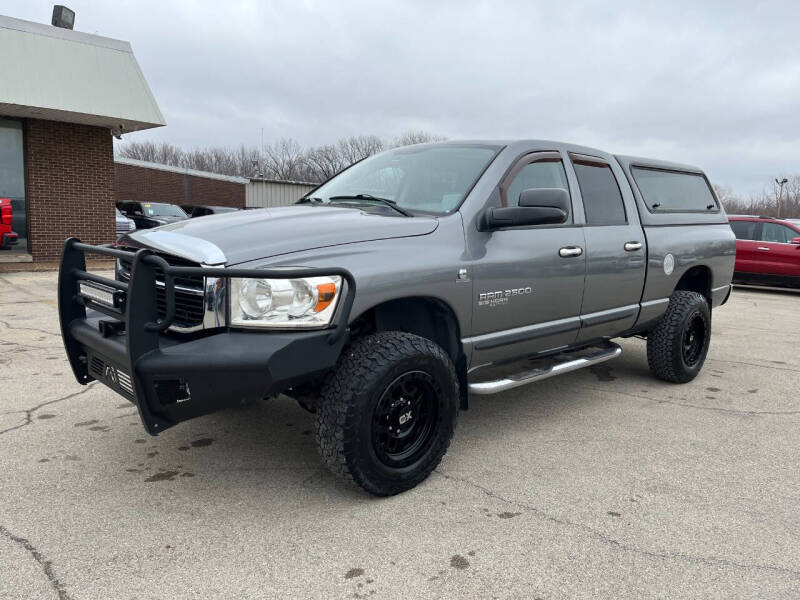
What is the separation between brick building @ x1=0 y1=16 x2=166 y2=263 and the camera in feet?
38.5

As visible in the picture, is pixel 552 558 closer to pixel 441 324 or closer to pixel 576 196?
pixel 441 324

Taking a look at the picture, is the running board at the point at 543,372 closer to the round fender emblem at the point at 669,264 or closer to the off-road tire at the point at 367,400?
the off-road tire at the point at 367,400

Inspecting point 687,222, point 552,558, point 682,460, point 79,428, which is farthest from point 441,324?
point 687,222

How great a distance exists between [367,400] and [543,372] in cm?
150

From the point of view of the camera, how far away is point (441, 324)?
341 centimetres

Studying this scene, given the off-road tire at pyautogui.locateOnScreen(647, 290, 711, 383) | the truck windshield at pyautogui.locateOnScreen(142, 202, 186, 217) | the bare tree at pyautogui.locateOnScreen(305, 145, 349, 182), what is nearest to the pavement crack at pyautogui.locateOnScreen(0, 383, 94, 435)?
the off-road tire at pyautogui.locateOnScreen(647, 290, 711, 383)

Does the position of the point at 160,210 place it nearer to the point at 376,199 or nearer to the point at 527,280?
the point at 376,199

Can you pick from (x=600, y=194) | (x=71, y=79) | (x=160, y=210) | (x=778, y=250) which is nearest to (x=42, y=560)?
(x=600, y=194)

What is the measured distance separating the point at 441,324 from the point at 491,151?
1200mm

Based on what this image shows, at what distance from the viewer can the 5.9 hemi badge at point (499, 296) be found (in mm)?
3436

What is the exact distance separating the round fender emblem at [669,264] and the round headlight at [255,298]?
347 cm

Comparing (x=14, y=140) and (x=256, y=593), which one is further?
(x=14, y=140)

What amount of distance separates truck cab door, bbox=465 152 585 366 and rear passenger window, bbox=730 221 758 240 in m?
10.9

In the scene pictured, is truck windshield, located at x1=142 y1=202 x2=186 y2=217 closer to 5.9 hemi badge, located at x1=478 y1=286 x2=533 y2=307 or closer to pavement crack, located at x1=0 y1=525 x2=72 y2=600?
5.9 hemi badge, located at x1=478 y1=286 x2=533 y2=307
